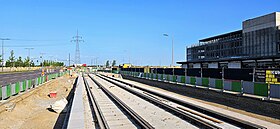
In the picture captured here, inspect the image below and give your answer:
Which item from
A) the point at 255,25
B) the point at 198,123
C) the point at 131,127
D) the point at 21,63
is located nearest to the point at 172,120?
the point at 198,123

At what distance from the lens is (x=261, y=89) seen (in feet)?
59.5

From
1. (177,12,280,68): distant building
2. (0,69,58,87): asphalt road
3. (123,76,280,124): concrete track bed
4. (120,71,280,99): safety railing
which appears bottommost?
(123,76,280,124): concrete track bed

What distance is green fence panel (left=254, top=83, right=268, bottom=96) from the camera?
697 inches

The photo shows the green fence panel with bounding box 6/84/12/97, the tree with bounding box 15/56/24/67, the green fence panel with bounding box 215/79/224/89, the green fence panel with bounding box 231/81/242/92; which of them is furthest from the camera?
the tree with bounding box 15/56/24/67

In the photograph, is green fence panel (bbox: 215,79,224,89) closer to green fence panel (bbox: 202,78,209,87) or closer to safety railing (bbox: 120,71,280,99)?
safety railing (bbox: 120,71,280,99)

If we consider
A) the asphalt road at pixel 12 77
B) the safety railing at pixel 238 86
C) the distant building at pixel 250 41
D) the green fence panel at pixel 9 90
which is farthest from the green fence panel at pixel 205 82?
the distant building at pixel 250 41

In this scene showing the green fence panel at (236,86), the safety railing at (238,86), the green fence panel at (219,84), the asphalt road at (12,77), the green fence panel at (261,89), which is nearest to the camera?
the safety railing at (238,86)

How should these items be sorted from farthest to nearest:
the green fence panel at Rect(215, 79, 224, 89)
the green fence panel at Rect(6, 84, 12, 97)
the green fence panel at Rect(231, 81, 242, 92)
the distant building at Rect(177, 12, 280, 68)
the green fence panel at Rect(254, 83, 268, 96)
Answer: the distant building at Rect(177, 12, 280, 68) → the green fence panel at Rect(215, 79, 224, 89) → the green fence panel at Rect(6, 84, 12, 97) → the green fence panel at Rect(231, 81, 242, 92) → the green fence panel at Rect(254, 83, 268, 96)

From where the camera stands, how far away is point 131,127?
1250 cm

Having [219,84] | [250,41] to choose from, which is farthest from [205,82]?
[250,41]

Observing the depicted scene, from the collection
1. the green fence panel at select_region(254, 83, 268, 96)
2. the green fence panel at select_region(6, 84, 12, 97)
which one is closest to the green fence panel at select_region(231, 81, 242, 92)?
the green fence panel at select_region(254, 83, 268, 96)

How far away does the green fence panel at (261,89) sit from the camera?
17.7 meters

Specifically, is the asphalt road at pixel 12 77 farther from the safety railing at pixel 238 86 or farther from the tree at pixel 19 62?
the tree at pixel 19 62

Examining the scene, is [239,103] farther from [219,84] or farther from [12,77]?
[12,77]
